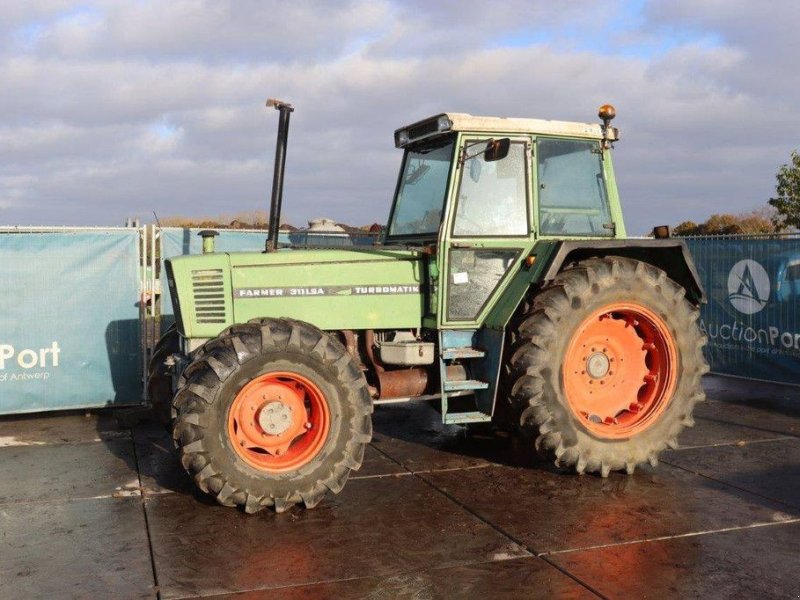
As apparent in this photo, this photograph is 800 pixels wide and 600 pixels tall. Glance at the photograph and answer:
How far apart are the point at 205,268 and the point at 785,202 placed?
76.6ft

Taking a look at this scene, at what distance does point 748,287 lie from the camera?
36.8 ft

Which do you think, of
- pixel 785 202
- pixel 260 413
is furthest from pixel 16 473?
pixel 785 202

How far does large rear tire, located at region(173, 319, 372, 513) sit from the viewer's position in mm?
5387

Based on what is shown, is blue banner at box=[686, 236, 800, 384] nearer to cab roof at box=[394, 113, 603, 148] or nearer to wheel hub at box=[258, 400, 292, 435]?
cab roof at box=[394, 113, 603, 148]

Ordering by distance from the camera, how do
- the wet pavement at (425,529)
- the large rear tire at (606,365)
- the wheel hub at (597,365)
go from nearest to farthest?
the wet pavement at (425,529), the large rear tire at (606,365), the wheel hub at (597,365)

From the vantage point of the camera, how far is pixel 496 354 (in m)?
6.32

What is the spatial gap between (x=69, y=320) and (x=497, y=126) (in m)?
5.24

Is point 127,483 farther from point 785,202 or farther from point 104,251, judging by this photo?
point 785,202

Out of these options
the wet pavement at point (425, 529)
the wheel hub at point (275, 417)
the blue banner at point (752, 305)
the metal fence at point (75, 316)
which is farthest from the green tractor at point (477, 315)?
the blue banner at point (752, 305)

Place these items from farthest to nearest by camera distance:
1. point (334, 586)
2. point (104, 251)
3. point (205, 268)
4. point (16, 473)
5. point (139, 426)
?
1. point (104, 251)
2. point (139, 426)
3. point (16, 473)
4. point (205, 268)
5. point (334, 586)

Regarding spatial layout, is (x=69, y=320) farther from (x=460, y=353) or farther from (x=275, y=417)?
(x=460, y=353)

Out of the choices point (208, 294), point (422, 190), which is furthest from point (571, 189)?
point (208, 294)

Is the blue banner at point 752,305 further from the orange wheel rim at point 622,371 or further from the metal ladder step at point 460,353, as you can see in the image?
the metal ladder step at point 460,353

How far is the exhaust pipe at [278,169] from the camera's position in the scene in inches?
268
